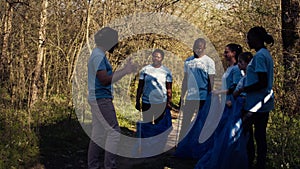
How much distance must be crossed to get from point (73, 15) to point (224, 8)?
4033mm

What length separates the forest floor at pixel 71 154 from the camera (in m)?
6.15

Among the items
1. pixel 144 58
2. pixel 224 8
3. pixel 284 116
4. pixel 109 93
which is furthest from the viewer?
pixel 144 58

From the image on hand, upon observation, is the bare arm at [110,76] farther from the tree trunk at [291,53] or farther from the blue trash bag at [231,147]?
the tree trunk at [291,53]

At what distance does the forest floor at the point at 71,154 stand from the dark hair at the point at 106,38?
81.6 inches

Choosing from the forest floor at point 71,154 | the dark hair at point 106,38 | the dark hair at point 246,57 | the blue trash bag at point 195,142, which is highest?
the dark hair at point 106,38

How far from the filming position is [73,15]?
33.4 ft

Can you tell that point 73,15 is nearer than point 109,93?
No

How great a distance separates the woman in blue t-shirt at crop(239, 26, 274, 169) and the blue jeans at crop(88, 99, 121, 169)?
158cm

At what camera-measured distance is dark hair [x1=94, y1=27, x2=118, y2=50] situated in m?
4.74

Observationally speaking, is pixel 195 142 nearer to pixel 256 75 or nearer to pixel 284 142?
pixel 284 142

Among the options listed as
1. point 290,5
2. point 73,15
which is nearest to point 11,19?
point 73,15

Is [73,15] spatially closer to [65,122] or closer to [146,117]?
[65,122]

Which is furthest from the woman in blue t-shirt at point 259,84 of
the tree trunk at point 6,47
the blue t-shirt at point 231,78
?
the tree trunk at point 6,47

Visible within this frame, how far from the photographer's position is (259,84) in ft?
15.2
